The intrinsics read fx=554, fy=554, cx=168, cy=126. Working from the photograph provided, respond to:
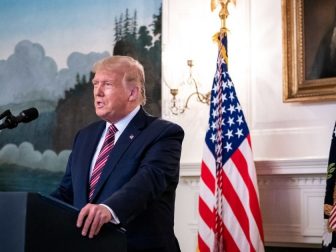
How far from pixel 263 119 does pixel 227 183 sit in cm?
76

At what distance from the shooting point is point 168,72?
16.5ft

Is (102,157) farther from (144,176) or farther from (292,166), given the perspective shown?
(292,166)

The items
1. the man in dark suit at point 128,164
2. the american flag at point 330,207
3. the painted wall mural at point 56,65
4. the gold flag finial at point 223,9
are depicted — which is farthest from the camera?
the painted wall mural at point 56,65

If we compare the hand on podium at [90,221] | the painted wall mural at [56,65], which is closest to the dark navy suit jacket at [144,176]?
the hand on podium at [90,221]

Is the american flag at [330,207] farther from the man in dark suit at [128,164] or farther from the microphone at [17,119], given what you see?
the microphone at [17,119]

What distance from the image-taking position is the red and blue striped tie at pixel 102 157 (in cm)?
268

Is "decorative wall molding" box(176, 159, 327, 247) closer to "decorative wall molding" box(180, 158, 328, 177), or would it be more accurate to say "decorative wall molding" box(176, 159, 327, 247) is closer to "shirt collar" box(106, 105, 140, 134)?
"decorative wall molding" box(180, 158, 328, 177)

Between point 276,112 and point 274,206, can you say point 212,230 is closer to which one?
point 274,206

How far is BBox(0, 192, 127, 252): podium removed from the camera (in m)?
1.71

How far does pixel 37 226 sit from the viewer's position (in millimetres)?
1733

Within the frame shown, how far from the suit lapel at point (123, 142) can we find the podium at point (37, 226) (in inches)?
29.0

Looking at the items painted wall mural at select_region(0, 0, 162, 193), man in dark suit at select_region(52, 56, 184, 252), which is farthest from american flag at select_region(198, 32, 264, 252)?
man in dark suit at select_region(52, 56, 184, 252)

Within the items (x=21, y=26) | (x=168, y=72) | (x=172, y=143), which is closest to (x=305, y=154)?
(x=168, y=72)

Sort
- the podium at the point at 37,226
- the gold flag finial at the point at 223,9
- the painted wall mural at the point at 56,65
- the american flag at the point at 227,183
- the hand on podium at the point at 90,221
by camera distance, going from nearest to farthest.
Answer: the podium at the point at 37,226 < the hand on podium at the point at 90,221 < the american flag at the point at 227,183 < the gold flag finial at the point at 223,9 < the painted wall mural at the point at 56,65
